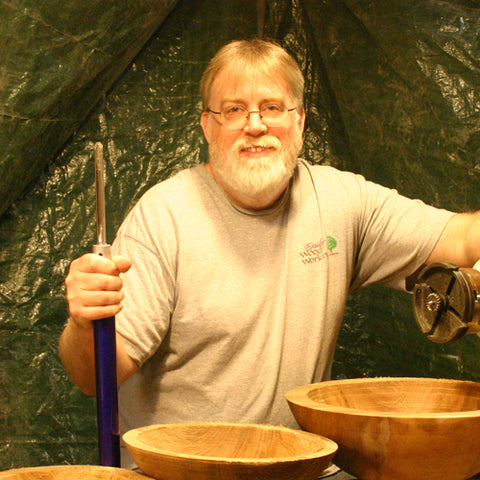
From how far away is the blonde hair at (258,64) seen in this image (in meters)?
1.84

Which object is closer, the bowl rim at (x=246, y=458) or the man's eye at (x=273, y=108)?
the bowl rim at (x=246, y=458)

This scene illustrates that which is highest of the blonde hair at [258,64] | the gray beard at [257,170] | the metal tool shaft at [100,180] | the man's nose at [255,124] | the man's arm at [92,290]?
the blonde hair at [258,64]

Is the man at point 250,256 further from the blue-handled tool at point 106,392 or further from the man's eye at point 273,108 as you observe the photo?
the blue-handled tool at point 106,392

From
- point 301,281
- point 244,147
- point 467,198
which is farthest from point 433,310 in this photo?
point 467,198

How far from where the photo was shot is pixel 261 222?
5.97ft

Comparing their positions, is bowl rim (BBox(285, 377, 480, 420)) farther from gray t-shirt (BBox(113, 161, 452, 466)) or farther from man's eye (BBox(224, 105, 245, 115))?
man's eye (BBox(224, 105, 245, 115))

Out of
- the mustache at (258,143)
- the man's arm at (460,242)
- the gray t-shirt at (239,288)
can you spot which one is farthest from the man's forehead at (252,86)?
the man's arm at (460,242)

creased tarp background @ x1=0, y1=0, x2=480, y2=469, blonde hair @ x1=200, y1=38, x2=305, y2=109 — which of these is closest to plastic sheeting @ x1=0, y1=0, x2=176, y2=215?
creased tarp background @ x1=0, y1=0, x2=480, y2=469

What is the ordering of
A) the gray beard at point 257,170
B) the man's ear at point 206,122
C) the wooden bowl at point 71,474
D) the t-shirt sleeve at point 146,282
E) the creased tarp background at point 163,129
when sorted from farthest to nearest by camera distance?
the creased tarp background at point 163,129 < the man's ear at point 206,122 < the gray beard at point 257,170 < the t-shirt sleeve at point 146,282 < the wooden bowl at point 71,474

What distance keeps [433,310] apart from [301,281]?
532 mm

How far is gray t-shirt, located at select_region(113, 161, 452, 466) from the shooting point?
Answer: 171 centimetres

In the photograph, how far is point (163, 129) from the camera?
2.52m

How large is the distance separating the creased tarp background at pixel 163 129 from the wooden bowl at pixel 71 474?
4.28 feet

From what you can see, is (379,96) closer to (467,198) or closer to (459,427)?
(467,198)
